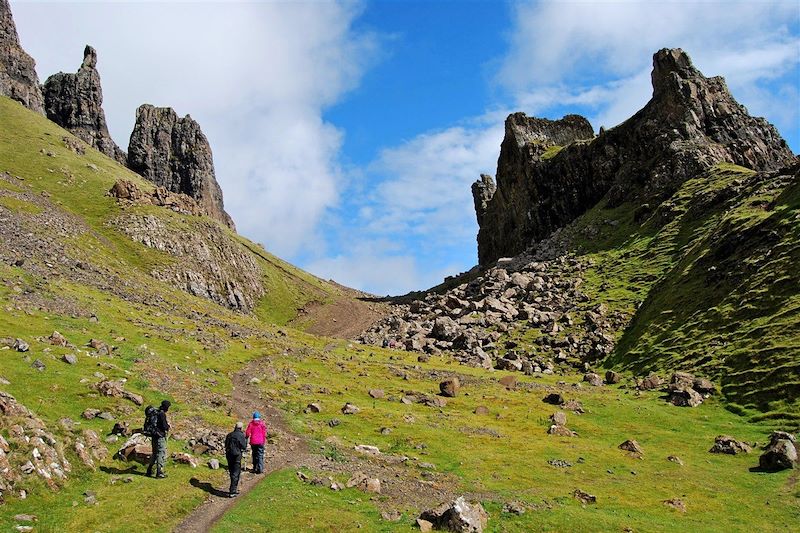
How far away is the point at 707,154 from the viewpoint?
431 feet

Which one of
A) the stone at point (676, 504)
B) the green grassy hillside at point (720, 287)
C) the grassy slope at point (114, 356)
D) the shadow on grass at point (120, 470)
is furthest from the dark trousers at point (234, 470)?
the green grassy hillside at point (720, 287)

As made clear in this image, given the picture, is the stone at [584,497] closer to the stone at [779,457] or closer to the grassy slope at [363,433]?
the grassy slope at [363,433]

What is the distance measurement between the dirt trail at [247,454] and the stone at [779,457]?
3229 centimetres

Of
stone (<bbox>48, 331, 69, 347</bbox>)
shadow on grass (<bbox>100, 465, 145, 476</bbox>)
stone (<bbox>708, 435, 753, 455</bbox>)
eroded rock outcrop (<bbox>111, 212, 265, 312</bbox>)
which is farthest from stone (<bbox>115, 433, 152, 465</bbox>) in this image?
eroded rock outcrop (<bbox>111, 212, 265, 312</bbox>)

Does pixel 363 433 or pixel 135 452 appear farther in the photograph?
pixel 363 433

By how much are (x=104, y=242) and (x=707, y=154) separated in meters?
142

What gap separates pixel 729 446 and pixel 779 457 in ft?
19.3

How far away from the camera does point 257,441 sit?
2981 cm

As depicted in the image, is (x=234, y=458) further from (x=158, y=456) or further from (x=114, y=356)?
(x=114, y=356)

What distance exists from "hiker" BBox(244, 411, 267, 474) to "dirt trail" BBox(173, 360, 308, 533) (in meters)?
0.50

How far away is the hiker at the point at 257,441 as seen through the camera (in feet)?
97.6

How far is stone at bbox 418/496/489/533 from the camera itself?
24141 mm

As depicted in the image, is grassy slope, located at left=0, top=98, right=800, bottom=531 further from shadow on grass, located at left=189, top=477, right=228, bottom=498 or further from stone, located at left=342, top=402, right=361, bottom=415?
stone, located at left=342, top=402, right=361, bottom=415

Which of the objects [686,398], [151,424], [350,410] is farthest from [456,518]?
[686,398]
